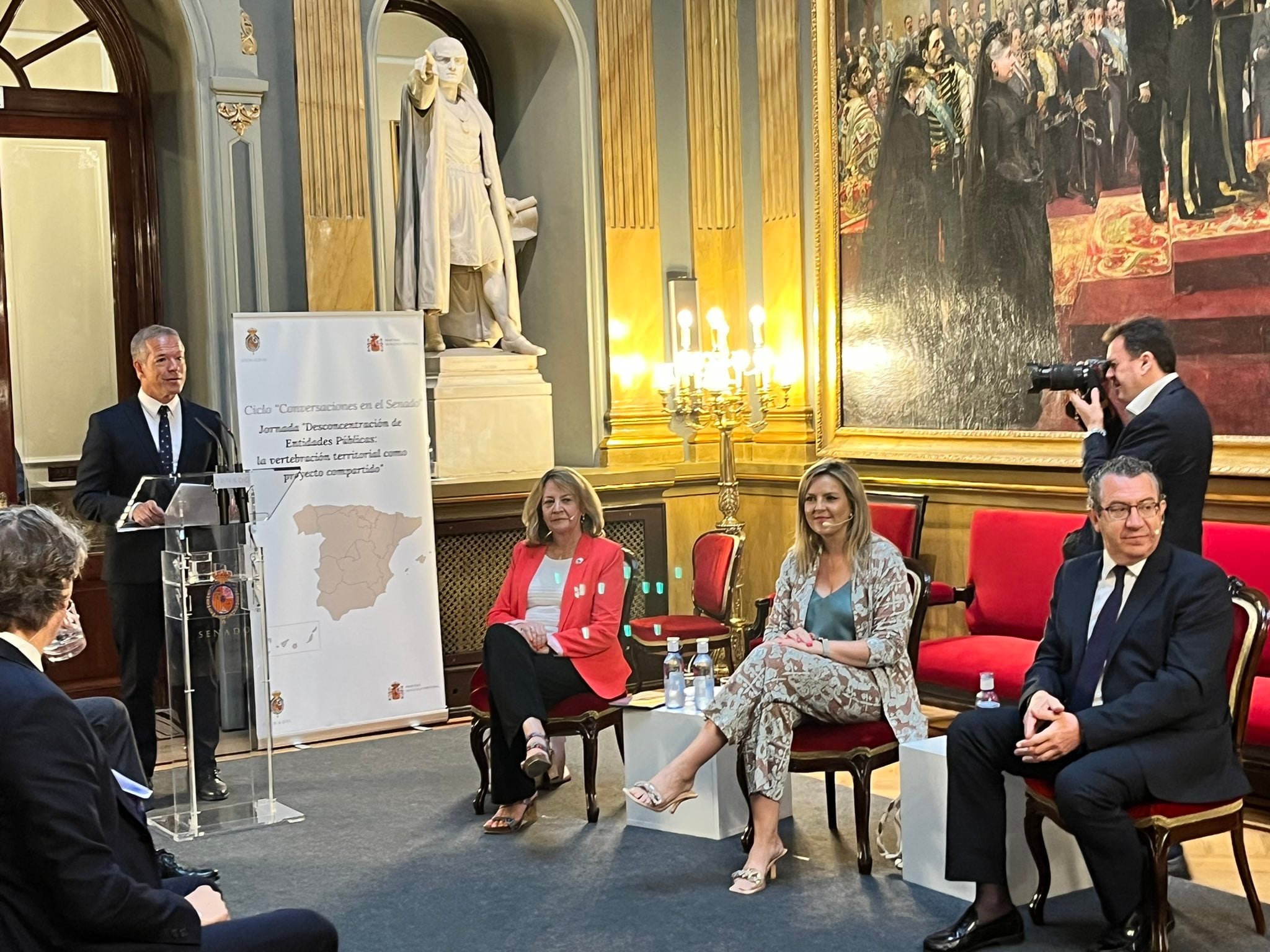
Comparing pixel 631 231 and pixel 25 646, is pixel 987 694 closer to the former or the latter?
pixel 25 646

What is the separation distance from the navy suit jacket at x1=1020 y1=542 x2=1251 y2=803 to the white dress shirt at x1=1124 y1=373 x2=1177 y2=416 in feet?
2.40

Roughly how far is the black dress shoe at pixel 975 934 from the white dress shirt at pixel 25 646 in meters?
2.33

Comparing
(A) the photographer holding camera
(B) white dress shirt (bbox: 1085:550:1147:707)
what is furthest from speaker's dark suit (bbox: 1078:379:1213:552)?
(B) white dress shirt (bbox: 1085:550:1147:707)

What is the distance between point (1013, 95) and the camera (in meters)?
6.32

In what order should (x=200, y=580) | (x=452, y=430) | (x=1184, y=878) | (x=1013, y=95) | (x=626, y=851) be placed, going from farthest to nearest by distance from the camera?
1. (x=452, y=430)
2. (x=1013, y=95)
3. (x=200, y=580)
4. (x=626, y=851)
5. (x=1184, y=878)

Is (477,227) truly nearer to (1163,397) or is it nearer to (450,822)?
(450,822)

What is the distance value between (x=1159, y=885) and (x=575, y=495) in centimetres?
249

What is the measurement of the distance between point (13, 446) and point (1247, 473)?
5.19m

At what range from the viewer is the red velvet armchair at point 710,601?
670 centimetres

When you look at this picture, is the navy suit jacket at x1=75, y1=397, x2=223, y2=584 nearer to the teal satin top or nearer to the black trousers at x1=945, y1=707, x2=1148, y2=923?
the teal satin top

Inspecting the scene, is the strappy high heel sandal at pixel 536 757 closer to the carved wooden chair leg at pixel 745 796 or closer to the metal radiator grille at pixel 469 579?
the carved wooden chair leg at pixel 745 796

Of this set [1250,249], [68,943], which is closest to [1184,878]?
[1250,249]

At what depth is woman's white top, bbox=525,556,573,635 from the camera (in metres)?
5.38

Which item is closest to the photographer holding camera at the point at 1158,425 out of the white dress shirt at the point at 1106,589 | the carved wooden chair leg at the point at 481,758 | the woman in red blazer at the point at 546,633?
the white dress shirt at the point at 1106,589
